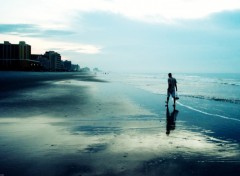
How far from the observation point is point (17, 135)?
360 inches

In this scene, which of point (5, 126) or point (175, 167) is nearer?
point (175, 167)

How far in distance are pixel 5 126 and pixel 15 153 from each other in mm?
3810

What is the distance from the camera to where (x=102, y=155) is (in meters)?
7.17

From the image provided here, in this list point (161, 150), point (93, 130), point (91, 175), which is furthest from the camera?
point (93, 130)

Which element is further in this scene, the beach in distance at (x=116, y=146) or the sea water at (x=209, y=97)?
the sea water at (x=209, y=97)

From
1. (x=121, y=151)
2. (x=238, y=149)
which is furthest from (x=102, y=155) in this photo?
(x=238, y=149)

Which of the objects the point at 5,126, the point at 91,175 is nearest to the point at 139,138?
the point at 91,175

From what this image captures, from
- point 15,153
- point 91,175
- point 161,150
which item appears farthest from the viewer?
point 161,150

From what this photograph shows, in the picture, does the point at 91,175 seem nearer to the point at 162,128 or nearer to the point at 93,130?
the point at 93,130

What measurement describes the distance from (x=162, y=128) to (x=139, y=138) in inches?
80.7

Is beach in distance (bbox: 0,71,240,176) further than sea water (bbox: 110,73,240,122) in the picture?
No

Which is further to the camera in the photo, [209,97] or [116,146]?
[209,97]

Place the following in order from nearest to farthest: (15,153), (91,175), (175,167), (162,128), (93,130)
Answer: (91,175)
(175,167)
(15,153)
(93,130)
(162,128)

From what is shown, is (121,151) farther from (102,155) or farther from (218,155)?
(218,155)
